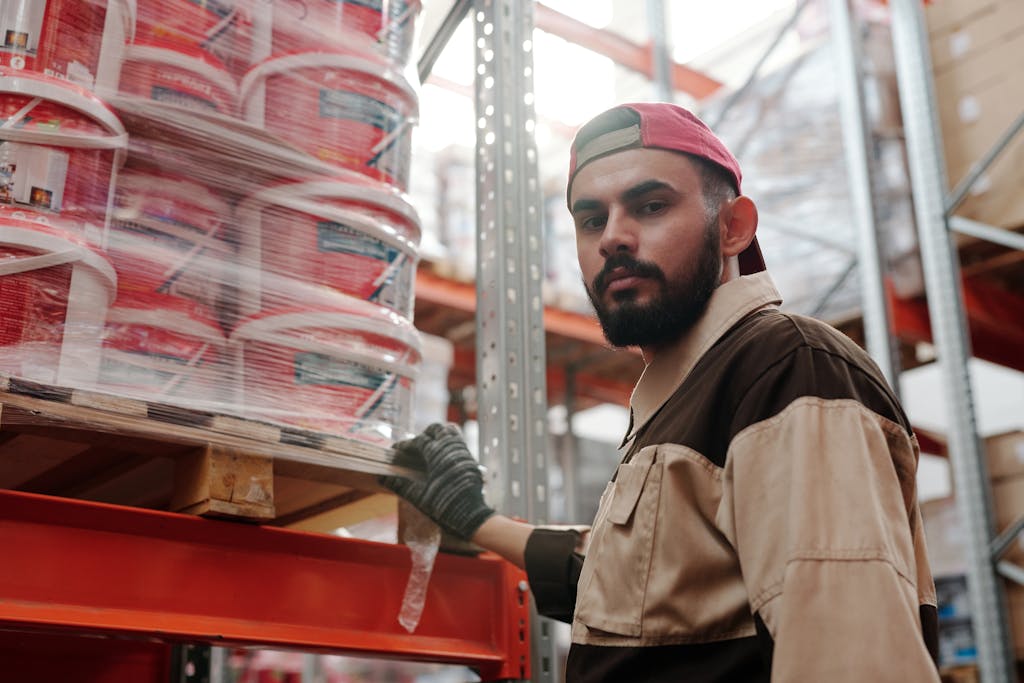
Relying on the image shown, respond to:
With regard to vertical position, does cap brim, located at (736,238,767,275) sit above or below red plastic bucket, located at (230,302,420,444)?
above

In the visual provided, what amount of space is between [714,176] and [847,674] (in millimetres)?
966

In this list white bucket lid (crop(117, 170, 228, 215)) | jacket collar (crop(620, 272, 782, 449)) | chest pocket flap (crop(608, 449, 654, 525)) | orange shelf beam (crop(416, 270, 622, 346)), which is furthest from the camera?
orange shelf beam (crop(416, 270, 622, 346))

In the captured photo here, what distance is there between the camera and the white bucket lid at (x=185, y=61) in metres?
2.16

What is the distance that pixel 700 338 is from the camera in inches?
71.0

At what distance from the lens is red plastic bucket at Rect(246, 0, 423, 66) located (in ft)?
7.75

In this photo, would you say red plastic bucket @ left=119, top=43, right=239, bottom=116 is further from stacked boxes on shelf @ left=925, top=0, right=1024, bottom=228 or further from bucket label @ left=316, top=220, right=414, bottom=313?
stacked boxes on shelf @ left=925, top=0, right=1024, bottom=228

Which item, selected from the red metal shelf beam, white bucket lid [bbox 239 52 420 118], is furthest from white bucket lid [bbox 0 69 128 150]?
the red metal shelf beam

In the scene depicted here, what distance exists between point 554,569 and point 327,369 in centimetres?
64

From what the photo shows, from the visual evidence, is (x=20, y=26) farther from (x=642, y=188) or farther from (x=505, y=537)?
(x=505, y=537)

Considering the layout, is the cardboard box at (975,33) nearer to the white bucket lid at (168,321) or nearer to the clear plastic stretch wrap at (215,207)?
the clear plastic stretch wrap at (215,207)

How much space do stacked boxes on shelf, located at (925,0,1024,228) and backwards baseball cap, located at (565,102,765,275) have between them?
334cm

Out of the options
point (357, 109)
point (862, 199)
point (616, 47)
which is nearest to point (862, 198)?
point (862, 199)

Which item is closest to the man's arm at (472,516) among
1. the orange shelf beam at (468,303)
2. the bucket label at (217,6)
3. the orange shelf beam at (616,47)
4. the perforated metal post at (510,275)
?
the perforated metal post at (510,275)

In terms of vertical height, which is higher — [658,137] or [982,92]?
[982,92]
